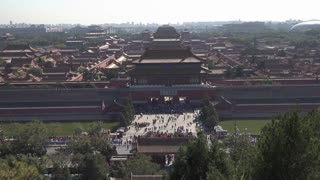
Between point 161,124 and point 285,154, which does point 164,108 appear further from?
point 285,154

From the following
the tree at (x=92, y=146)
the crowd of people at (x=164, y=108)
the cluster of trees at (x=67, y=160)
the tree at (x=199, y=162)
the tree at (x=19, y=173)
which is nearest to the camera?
the tree at (x=199, y=162)

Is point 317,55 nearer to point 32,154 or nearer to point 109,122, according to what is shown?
point 109,122

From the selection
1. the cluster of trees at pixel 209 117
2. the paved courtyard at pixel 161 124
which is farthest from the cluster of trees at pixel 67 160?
the cluster of trees at pixel 209 117

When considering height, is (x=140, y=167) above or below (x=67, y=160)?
above

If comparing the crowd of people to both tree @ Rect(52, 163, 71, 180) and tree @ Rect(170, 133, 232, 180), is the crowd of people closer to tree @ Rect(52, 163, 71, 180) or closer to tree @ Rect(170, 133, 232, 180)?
tree @ Rect(52, 163, 71, 180)

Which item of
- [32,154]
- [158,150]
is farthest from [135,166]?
[32,154]

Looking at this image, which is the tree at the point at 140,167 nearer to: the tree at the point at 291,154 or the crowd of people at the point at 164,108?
the tree at the point at 291,154

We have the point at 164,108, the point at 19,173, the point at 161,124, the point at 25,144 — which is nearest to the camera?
the point at 19,173

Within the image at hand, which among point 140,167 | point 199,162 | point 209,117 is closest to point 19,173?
point 140,167

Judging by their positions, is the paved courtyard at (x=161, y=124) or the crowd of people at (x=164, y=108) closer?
the paved courtyard at (x=161, y=124)

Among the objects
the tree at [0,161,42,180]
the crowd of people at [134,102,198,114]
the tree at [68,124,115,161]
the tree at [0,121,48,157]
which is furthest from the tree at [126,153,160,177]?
the crowd of people at [134,102,198,114]
